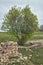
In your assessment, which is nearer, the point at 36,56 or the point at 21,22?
the point at 36,56

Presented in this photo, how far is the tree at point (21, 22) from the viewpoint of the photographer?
6203cm

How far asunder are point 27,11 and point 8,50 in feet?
85.9

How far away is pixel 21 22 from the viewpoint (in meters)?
62.1

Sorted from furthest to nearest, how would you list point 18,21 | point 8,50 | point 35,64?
point 18,21 → point 8,50 → point 35,64

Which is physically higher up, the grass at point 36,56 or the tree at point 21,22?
the tree at point 21,22

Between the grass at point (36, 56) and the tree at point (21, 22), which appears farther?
the tree at point (21, 22)

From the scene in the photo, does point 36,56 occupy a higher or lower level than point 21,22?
lower

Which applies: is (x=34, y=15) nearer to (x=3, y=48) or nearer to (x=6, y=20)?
(x=6, y=20)

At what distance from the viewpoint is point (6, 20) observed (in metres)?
63.3

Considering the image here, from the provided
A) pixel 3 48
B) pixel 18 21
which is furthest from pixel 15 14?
pixel 3 48

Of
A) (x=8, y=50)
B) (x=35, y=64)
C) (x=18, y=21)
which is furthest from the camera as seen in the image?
(x=18, y=21)

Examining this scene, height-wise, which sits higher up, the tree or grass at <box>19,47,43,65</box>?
the tree

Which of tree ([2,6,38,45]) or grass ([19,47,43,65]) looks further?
tree ([2,6,38,45])

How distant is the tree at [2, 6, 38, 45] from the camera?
62.0 m
